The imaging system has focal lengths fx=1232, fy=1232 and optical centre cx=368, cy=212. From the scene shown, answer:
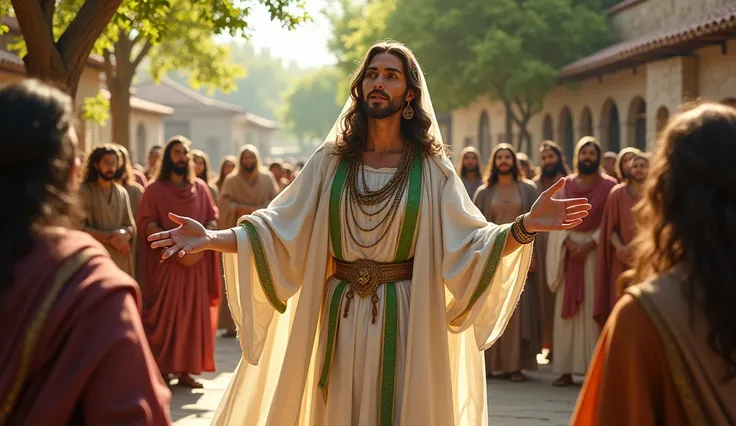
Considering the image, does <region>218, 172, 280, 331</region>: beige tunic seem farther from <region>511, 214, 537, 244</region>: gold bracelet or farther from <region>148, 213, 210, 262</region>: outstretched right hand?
<region>511, 214, 537, 244</region>: gold bracelet

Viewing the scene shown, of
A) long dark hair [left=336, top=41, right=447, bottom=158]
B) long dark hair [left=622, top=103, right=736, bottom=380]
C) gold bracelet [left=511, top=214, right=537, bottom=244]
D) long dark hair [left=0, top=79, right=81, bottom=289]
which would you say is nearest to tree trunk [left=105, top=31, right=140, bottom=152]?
long dark hair [left=336, top=41, right=447, bottom=158]

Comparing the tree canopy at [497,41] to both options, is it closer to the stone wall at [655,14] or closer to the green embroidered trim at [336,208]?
the stone wall at [655,14]

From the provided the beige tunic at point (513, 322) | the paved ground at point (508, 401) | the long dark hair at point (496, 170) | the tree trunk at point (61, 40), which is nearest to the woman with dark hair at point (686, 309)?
the paved ground at point (508, 401)

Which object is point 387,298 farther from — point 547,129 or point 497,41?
point 547,129

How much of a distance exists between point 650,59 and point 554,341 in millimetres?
13039

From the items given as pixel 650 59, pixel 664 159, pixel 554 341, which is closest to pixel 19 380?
pixel 664 159

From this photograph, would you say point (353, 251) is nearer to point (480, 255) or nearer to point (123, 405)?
point (480, 255)

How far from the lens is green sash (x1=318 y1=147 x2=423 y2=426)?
5566mm

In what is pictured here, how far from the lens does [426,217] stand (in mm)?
5691

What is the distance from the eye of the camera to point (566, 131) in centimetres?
3328

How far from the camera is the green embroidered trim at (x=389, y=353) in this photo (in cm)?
555

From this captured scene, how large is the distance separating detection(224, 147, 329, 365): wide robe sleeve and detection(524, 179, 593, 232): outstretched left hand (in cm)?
116

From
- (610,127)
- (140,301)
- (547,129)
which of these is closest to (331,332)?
(140,301)

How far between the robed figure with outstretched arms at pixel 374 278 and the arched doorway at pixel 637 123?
21090 mm
